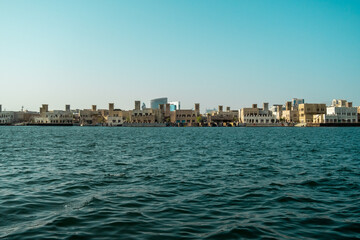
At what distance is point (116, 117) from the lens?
18938 cm

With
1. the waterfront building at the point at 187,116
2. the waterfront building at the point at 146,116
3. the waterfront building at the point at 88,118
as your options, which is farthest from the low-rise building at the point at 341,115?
the waterfront building at the point at 88,118

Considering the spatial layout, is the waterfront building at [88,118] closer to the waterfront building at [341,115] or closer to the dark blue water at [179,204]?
the waterfront building at [341,115]

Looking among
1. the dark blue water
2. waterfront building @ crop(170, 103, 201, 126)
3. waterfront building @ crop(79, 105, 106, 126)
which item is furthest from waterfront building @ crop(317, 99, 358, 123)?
the dark blue water

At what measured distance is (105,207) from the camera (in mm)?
10633

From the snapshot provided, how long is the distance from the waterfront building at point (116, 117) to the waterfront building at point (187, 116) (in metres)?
29.4

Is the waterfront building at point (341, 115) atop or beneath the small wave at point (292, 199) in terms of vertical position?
atop

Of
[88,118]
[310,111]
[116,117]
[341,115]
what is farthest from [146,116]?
[341,115]

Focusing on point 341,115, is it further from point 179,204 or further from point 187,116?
point 179,204

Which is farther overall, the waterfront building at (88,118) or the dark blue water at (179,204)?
the waterfront building at (88,118)

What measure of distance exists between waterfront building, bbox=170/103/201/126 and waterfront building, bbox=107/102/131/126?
29408mm

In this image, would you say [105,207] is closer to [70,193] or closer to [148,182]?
[70,193]

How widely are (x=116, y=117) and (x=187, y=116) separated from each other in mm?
40564

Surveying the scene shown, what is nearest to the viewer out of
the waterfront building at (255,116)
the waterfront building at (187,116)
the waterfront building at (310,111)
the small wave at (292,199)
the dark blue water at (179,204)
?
the dark blue water at (179,204)

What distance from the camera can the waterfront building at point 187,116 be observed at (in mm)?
187125
